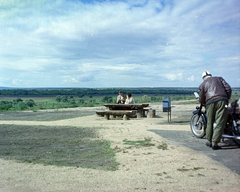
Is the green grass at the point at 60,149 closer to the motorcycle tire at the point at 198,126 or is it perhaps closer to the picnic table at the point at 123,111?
the motorcycle tire at the point at 198,126

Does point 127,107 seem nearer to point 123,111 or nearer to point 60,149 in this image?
point 123,111

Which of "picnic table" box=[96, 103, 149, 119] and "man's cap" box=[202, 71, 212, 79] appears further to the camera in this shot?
"picnic table" box=[96, 103, 149, 119]

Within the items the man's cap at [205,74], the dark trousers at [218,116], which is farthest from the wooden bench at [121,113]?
the dark trousers at [218,116]

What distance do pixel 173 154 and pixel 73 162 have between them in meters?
2.34

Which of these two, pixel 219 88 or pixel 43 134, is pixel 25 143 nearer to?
pixel 43 134

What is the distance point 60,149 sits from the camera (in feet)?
23.1

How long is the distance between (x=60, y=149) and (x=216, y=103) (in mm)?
4259

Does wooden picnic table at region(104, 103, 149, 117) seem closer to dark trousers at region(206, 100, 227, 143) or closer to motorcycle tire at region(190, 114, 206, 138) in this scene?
motorcycle tire at region(190, 114, 206, 138)

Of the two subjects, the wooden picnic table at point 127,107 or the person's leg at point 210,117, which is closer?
the person's leg at point 210,117

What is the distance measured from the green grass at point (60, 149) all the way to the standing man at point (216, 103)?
8.65 ft

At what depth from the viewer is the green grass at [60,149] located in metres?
5.76

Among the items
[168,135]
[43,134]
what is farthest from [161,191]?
[43,134]

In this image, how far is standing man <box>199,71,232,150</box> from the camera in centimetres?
660

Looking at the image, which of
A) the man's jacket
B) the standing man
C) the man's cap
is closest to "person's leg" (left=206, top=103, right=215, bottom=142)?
the standing man
